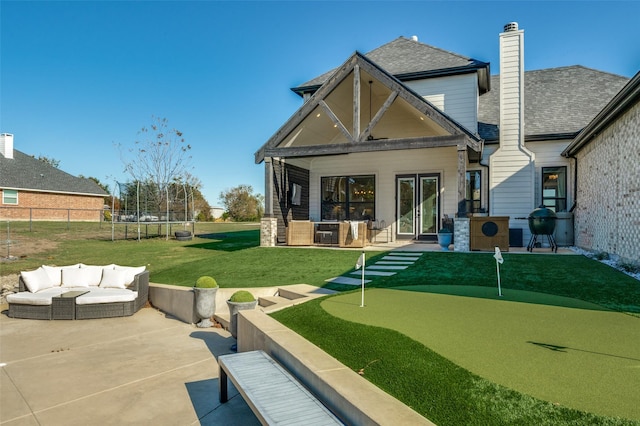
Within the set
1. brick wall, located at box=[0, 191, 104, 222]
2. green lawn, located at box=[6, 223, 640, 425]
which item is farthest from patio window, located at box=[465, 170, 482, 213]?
brick wall, located at box=[0, 191, 104, 222]

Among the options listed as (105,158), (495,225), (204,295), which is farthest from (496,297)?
(105,158)

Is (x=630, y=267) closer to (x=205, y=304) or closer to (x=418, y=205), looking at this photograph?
(x=418, y=205)

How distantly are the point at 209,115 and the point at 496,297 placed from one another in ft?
70.0

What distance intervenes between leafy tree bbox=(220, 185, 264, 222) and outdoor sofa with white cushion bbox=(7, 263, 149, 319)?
30536mm

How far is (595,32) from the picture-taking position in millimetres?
12016

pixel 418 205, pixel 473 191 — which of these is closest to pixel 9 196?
pixel 418 205

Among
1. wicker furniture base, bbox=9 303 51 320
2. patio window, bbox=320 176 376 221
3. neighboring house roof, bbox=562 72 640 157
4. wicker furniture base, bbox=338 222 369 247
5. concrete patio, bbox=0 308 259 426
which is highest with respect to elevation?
neighboring house roof, bbox=562 72 640 157

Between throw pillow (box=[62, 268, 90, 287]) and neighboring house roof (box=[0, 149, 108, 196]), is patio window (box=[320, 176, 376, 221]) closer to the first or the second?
throw pillow (box=[62, 268, 90, 287])

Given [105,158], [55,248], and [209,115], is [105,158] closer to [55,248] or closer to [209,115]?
[209,115]

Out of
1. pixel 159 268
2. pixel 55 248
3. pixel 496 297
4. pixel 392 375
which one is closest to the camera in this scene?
pixel 392 375

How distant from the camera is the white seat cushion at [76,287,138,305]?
6637 mm

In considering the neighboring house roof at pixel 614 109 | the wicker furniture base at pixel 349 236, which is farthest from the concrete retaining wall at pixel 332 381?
the wicker furniture base at pixel 349 236

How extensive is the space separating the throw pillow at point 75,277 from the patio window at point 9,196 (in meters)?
24.2

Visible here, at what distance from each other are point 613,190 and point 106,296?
10791mm
